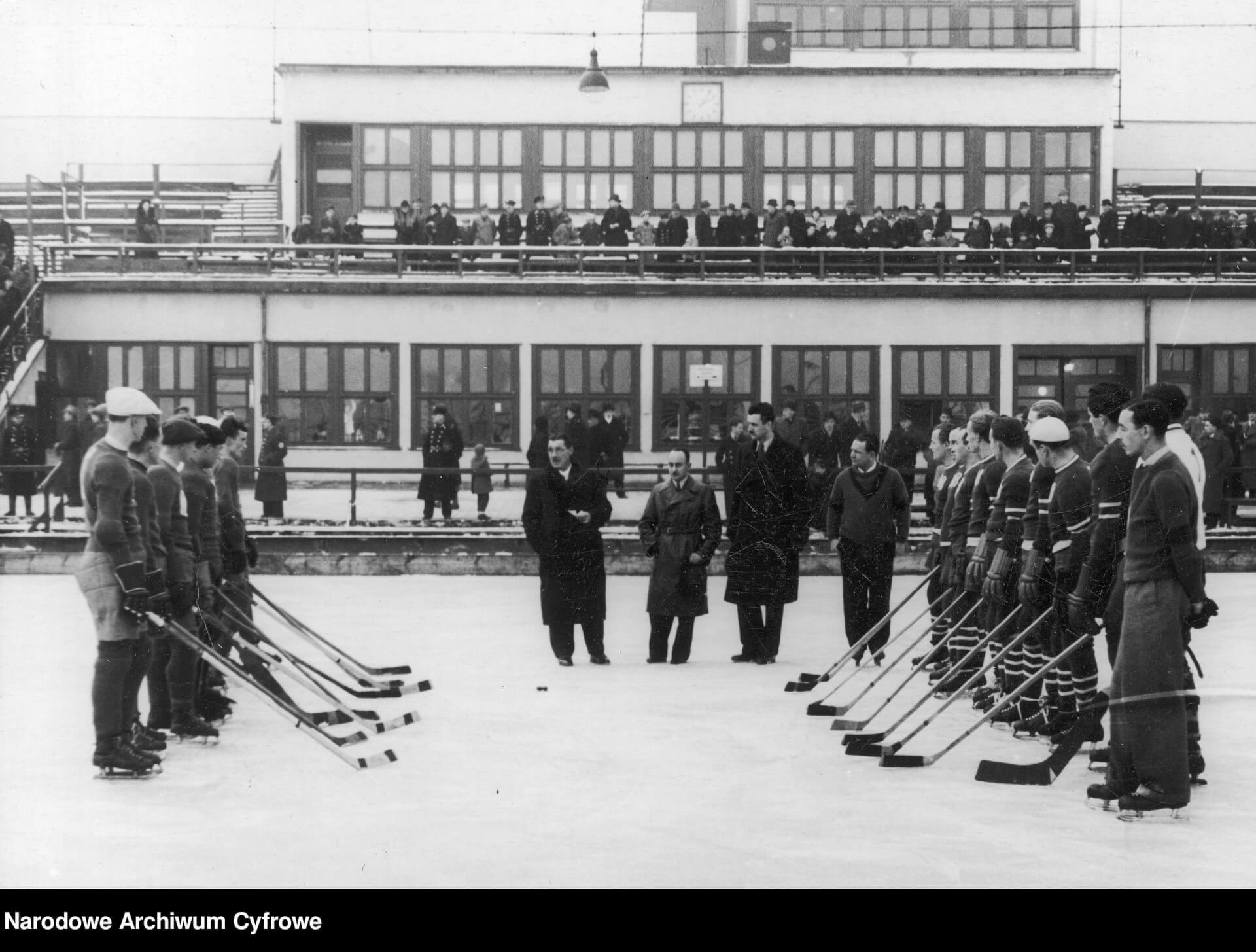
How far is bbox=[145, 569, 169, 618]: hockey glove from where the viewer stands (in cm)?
805

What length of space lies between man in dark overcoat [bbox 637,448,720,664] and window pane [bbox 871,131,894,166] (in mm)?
23478

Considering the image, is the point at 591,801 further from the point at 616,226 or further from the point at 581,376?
the point at 616,226

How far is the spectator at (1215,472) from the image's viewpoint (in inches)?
867

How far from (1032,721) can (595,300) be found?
888 inches

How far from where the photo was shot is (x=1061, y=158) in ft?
117

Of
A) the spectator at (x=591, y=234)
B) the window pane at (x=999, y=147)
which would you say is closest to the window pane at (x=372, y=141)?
the spectator at (x=591, y=234)

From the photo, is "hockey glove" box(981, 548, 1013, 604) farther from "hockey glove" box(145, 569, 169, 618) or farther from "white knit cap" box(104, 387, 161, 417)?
"white knit cap" box(104, 387, 161, 417)

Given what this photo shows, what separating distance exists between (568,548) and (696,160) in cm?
2392

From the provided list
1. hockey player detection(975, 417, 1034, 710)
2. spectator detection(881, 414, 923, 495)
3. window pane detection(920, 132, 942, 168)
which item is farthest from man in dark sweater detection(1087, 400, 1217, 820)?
window pane detection(920, 132, 942, 168)

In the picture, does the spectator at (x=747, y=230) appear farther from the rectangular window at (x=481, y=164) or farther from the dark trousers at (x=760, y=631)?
the dark trousers at (x=760, y=631)

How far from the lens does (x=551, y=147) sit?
115ft

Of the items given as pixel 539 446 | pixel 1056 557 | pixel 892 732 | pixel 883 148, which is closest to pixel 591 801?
pixel 892 732

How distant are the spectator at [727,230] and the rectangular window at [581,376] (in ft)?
8.63

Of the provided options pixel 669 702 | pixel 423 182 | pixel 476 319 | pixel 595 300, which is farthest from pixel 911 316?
pixel 669 702
